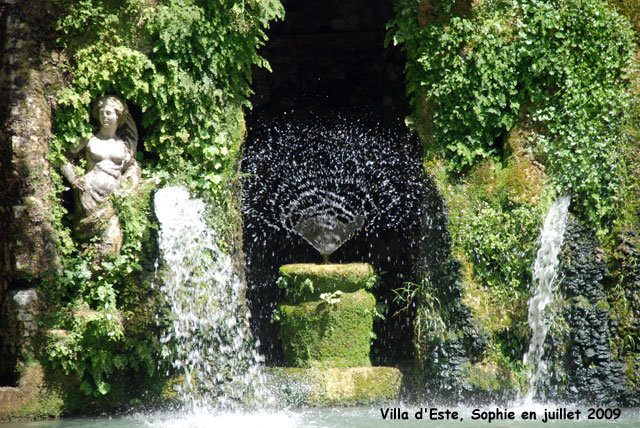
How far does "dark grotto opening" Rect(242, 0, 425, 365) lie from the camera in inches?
334

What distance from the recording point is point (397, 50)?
9430 millimetres

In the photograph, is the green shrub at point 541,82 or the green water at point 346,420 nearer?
the green water at point 346,420

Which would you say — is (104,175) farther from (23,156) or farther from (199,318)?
(199,318)

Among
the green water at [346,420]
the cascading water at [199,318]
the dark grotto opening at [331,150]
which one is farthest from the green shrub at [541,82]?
the cascading water at [199,318]

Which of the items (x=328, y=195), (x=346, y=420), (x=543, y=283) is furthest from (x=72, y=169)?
(x=543, y=283)

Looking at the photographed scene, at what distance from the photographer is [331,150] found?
30.6ft

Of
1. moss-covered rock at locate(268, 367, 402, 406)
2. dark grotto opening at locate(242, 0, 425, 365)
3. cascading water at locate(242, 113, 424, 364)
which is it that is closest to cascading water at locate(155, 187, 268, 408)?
moss-covered rock at locate(268, 367, 402, 406)

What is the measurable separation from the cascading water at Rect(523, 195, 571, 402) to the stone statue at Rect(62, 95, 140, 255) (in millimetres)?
3683

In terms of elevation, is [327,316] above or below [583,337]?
above

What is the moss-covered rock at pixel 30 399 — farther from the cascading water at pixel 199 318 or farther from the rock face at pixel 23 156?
the cascading water at pixel 199 318

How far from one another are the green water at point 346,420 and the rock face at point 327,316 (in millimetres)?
615

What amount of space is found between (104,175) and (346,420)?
289 centimetres

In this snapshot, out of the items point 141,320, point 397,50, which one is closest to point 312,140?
point 397,50

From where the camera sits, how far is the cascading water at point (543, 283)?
612cm
